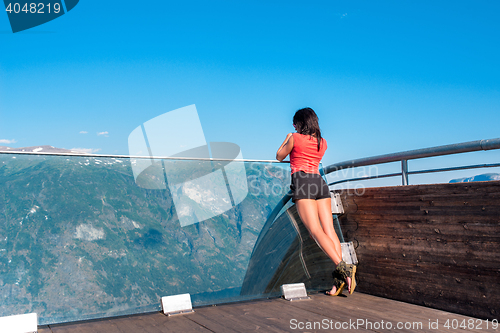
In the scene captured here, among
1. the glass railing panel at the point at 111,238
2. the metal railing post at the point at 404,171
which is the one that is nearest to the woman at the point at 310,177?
the glass railing panel at the point at 111,238

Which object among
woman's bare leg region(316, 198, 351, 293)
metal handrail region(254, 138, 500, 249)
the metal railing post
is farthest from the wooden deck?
the metal railing post

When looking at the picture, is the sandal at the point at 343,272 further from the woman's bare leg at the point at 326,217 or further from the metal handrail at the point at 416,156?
the metal handrail at the point at 416,156

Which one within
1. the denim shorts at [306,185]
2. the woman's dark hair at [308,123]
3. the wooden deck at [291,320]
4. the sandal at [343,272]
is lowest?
the wooden deck at [291,320]

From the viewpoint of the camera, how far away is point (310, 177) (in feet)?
11.6

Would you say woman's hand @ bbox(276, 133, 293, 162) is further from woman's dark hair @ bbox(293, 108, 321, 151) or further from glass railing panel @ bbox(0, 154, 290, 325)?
glass railing panel @ bbox(0, 154, 290, 325)

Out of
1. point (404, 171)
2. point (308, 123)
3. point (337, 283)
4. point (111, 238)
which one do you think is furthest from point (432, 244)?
point (111, 238)

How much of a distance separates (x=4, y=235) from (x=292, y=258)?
2.66 meters

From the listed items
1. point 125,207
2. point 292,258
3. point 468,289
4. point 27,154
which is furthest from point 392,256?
point 27,154

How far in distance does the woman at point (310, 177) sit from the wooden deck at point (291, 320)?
0.51 meters

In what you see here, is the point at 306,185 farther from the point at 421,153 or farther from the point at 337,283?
the point at 421,153

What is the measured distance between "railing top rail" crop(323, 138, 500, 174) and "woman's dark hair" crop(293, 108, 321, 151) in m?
0.79

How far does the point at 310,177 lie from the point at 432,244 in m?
1.18

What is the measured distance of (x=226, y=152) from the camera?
443 cm

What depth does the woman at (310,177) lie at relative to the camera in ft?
11.6
